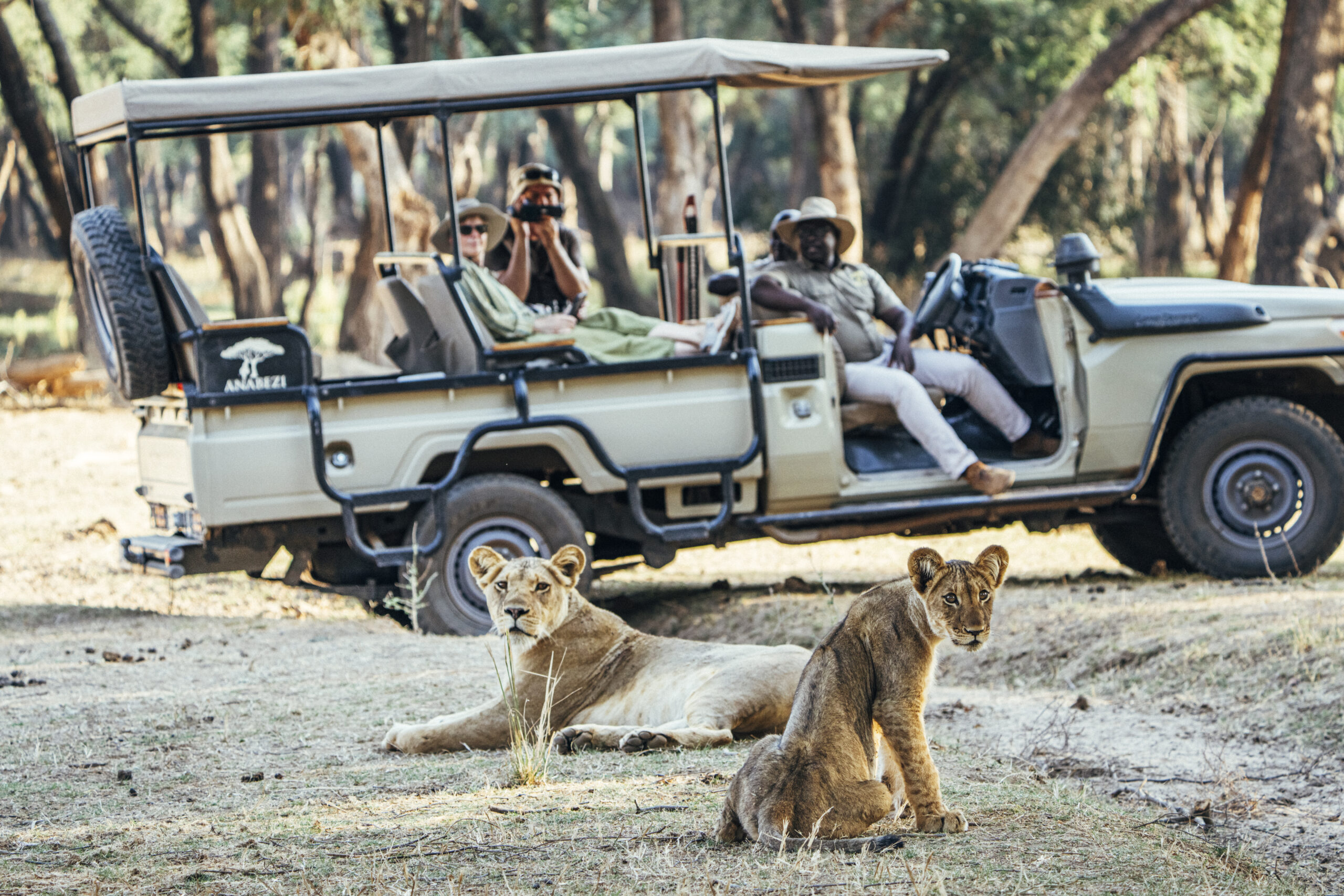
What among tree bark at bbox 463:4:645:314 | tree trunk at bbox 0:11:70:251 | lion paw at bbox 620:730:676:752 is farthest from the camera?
tree bark at bbox 463:4:645:314

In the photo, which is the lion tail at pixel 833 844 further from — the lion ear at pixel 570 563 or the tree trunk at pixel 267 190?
the tree trunk at pixel 267 190

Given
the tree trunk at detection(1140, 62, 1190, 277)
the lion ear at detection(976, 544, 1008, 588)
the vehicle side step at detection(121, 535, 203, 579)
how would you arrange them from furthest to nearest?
the tree trunk at detection(1140, 62, 1190, 277) → the vehicle side step at detection(121, 535, 203, 579) → the lion ear at detection(976, 544, 1008, 588)

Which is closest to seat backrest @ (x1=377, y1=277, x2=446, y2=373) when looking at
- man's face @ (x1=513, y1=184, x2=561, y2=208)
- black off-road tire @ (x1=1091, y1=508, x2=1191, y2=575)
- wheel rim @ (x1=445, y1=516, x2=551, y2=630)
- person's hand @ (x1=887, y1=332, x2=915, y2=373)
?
wheel rim @ (x1=445, y1=516, x2=551, y2=630)

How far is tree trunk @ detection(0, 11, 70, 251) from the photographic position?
54.3 feet

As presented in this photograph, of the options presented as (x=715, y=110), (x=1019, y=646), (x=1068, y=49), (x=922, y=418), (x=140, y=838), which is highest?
(x=1068, y=49)

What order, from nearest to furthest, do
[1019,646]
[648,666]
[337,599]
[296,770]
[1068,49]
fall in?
[296,770] < [648,666] < [1019,646] < [337,599] < [1068,49]

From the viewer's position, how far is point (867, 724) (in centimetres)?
379

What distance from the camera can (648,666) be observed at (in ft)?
17.4

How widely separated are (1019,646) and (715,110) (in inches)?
113

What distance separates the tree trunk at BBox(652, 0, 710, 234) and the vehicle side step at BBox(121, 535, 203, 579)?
9.55 m

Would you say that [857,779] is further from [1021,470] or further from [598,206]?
[598,206]

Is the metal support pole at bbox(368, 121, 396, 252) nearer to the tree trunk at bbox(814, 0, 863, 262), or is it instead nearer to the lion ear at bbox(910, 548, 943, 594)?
the lion ear at bbox(910, 548, 943, 594)

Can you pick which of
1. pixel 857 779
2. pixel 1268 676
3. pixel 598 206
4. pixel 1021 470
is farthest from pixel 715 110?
pixel 598 206

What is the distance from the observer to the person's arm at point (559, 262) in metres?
9.14
